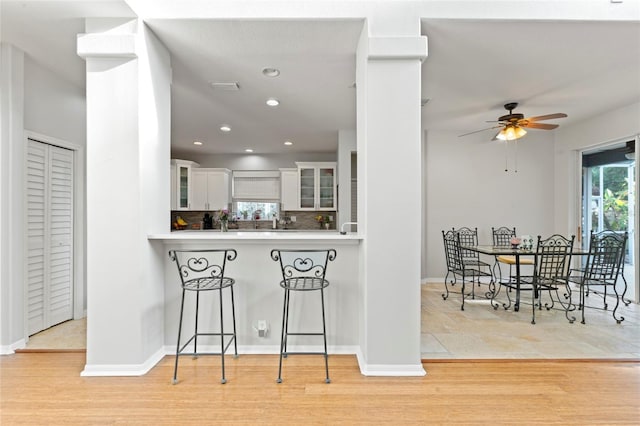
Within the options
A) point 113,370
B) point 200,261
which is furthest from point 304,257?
point 113,370

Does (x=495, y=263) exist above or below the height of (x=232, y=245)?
below

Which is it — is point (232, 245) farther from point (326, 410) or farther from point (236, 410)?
point (326, 410)

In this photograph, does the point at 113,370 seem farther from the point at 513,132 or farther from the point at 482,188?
the point at 482,188

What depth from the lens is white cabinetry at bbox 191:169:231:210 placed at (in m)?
7.13

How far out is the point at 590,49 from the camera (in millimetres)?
2943

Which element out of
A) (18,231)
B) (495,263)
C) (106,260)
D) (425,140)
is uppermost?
(425,140)

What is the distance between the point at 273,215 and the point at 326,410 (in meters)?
5.63

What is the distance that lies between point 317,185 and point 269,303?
430 cm

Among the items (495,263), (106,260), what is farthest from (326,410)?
(495,263)

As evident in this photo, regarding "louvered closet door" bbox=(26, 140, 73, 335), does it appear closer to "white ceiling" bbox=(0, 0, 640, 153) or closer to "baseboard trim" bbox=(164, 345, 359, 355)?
"white ceiling" bbox=(0, 0, 640, 153)

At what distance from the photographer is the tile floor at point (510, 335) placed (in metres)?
2.88

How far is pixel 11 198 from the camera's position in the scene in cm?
290

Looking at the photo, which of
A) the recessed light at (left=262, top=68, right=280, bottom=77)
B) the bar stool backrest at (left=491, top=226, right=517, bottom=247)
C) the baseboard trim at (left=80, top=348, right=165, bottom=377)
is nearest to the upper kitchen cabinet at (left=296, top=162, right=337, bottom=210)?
the bar stool backrest at (left=491, top=226, right=517, bottom=247)

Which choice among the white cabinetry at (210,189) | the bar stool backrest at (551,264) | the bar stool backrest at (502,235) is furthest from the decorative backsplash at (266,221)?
the bar stool backrest at (551,264)
